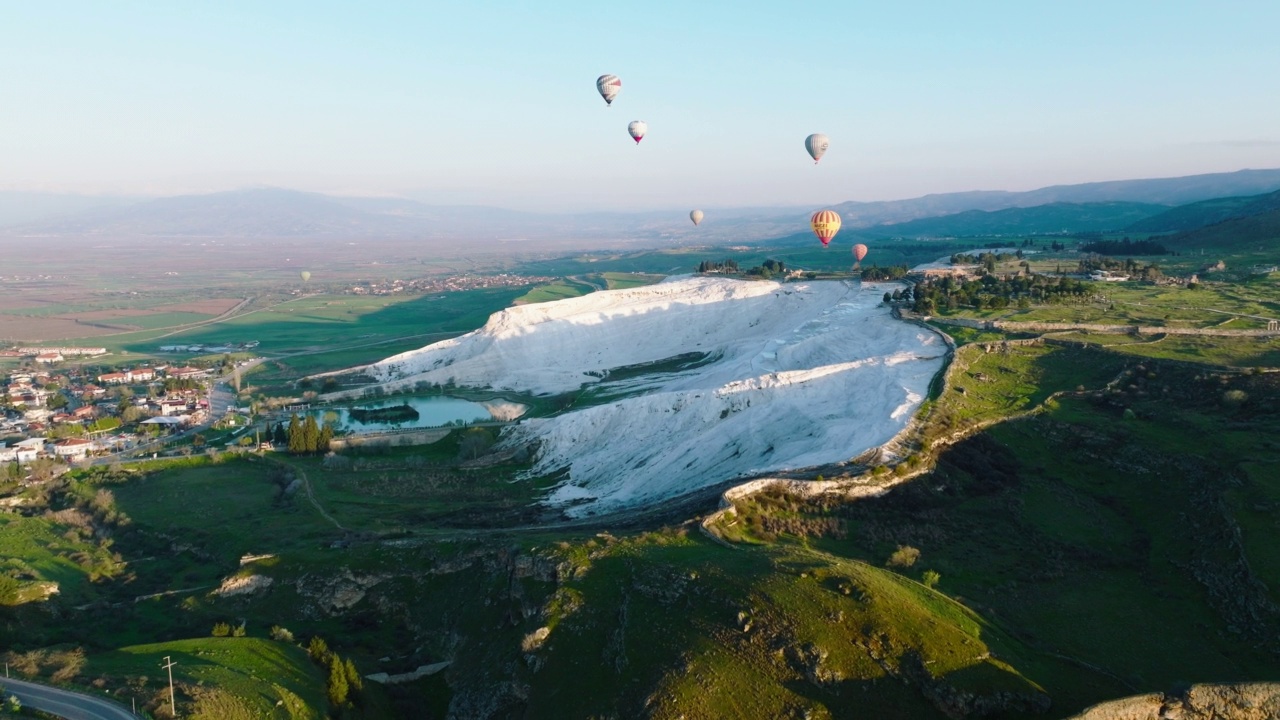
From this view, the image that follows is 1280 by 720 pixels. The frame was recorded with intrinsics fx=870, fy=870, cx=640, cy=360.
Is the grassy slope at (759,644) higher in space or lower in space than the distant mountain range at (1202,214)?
lower

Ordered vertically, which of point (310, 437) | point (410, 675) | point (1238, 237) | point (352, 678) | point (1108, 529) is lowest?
point (410, 675)

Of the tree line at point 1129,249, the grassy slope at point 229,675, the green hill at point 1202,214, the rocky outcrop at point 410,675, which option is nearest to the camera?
the grassy slope at point 229,675

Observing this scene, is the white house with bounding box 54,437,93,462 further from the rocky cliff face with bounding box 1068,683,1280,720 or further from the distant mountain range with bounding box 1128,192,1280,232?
the distant mountain range with bounding box 1128,192,1280,232

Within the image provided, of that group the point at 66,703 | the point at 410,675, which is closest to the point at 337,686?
the point at 410,675

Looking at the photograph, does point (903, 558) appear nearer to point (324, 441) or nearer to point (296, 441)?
point (324, 441)

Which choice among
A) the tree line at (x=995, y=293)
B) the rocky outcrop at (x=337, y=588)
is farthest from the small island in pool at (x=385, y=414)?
the tree line at (x=995, y=293)

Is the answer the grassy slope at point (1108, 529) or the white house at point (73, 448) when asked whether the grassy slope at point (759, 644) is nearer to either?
the grassy slope at point (1108, 529)
